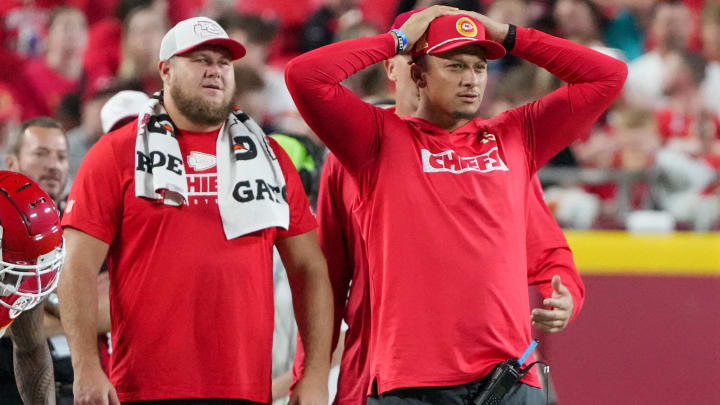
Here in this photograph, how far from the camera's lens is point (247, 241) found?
12.2 ft

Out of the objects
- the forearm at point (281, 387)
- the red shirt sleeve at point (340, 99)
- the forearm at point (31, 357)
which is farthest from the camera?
the forearm at point (281, 387)

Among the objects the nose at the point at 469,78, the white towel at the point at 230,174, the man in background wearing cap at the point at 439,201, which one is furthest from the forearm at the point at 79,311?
the nose at the point at 469,78

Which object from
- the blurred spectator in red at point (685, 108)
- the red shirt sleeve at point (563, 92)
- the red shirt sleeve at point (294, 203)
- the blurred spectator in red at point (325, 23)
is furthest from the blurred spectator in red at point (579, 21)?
the red shirt sleeve at point (294, 203)

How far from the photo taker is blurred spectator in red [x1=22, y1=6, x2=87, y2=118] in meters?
8.29

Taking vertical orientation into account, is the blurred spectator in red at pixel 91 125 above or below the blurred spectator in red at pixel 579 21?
below

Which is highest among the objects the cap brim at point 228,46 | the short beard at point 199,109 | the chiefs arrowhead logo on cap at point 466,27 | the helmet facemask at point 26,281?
the chiefs arrowhead logo on cap at point 466,27

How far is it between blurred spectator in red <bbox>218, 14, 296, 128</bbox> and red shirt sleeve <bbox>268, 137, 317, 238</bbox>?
357cm

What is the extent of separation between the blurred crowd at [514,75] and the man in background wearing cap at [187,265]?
2035mm

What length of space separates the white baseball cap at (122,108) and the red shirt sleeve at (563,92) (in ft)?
6.39

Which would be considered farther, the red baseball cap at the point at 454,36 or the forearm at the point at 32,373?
the red baseball cap at the point at 454,36

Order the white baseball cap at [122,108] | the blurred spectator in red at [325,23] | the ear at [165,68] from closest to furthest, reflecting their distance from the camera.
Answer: the ear at [165,68] < the white baseball cap at [122,108] < the blurred spectator in red at [325,23]

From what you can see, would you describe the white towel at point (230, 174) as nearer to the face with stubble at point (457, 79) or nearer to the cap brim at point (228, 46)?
the cap brim at point (228, 46)

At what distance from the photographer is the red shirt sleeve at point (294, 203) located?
3.84 metres

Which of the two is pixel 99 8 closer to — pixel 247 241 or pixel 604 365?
pixel 604 365
